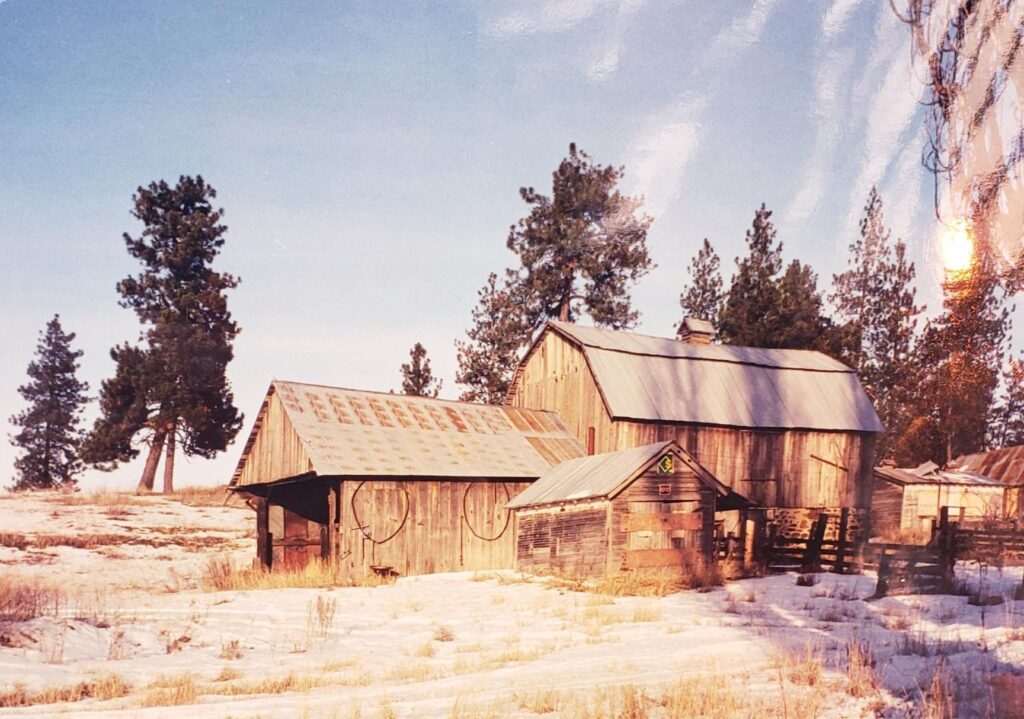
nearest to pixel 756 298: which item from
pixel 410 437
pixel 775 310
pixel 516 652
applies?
pixel 775 310

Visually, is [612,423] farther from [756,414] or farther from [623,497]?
[623,497]

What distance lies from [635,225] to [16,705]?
4485cm

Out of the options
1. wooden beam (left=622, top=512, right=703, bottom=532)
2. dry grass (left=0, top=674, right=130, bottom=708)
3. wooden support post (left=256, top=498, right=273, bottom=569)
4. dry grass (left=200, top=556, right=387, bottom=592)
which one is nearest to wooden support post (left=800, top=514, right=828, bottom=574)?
wooden beam (left=622, top=512, right=703, bottom=532)

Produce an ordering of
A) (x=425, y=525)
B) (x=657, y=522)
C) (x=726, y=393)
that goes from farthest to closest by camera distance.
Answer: (x=726, y=393)
(x=425, y=525)
(x=657, y=522)

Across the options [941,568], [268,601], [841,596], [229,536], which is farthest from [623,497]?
[229,536]

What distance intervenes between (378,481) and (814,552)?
11822mm

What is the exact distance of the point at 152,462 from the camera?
148 ft

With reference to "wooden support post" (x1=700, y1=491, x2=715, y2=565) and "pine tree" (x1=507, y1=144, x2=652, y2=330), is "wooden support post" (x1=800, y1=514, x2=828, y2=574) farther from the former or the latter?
"pine tree" (x1=507, y1=144, x2=652, y2=330)

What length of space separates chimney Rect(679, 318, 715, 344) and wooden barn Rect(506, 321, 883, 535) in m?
2.14

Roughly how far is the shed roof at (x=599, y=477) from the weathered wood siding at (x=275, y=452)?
6.43 metres

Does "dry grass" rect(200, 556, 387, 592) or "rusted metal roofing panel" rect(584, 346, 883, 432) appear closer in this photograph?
"dry grass" rect(200, 556, 387, 592)

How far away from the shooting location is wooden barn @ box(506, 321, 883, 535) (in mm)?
30844

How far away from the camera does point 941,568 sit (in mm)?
15633

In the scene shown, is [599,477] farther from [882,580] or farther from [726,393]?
[726,393]
